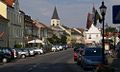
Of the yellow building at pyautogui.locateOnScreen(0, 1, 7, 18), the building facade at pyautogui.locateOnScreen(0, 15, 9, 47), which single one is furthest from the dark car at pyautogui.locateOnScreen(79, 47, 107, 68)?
the yellow building at pyautogui.locateOnScreen(0, 1, 7, 18)

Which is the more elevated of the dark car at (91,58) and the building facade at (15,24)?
the building facade at (15,24)

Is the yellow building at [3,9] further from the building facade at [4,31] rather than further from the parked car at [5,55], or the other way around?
the parked car at [5,55]

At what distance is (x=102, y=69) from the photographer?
21.4 meters

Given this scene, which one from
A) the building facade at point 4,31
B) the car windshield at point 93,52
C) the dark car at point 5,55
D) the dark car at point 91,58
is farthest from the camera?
the building facade at point 4,31

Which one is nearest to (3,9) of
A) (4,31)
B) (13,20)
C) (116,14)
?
(4,31)

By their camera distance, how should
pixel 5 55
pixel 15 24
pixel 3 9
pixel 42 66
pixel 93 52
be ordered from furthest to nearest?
1. pixel 15 24
2. pixel 3 9
3. pixel 5 55
4. pixel 42 66
5. pixel 93 52

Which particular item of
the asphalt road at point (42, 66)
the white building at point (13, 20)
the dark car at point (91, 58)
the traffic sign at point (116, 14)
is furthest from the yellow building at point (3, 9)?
the traffic sign at point (116, 14)

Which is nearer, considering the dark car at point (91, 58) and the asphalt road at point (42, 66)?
the dark car at point (91, 58)

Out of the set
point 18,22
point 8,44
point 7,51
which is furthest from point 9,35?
point 7,51

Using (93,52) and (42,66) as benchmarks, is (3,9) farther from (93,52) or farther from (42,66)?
(93,52)

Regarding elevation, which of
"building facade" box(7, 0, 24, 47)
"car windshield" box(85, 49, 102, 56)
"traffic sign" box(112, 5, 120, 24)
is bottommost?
"car windshield" box(85, 49, 102, 56)

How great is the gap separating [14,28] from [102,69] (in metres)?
71.1

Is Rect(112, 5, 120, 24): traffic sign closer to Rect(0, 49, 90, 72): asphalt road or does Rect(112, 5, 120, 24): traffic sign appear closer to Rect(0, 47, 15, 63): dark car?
Rect(0, 49, 90, 72): asphalt road

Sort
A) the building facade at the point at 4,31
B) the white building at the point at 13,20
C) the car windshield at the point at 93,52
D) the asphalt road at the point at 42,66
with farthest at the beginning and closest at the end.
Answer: the white building at the point at 13,20, the building facade at the point at 4,31, the car windshield at the point at 93,52, the asphalt road at the point at 42,66
